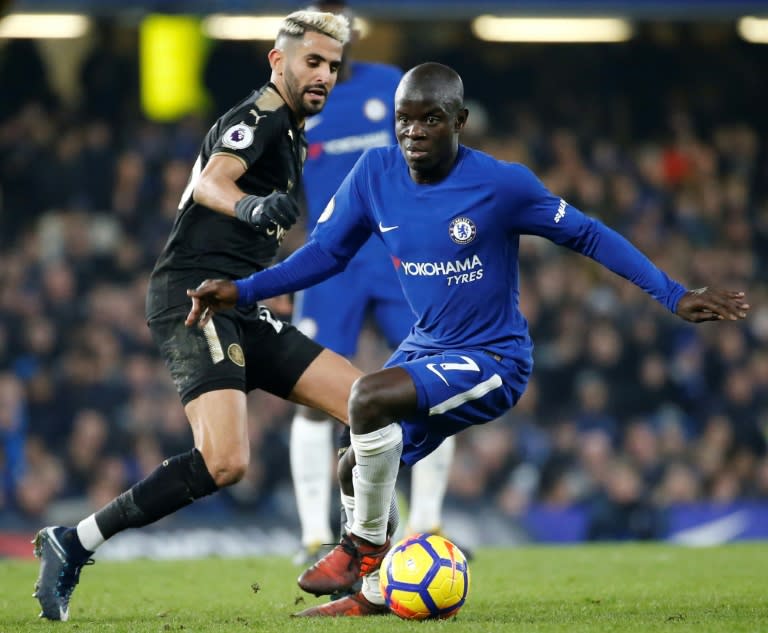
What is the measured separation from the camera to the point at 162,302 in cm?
560

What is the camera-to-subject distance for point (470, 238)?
5156 mm

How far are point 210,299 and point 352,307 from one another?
248 cm

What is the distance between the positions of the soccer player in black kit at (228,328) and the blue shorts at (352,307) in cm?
167

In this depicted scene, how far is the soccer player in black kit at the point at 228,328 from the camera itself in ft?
17.3

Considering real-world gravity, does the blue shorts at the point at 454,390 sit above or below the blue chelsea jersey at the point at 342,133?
below

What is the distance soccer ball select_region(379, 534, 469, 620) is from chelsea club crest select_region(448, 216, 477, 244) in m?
1.18

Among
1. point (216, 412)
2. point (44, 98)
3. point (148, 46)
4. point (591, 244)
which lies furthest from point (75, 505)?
point (591, 244)

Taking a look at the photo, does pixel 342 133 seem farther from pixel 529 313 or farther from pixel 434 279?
pixel 529 313

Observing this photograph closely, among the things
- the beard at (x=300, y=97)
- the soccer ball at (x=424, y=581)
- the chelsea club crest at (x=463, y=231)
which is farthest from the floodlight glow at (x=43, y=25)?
the soccer ball at (x=424, y=581)

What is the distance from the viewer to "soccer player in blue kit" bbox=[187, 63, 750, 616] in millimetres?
A: 5016

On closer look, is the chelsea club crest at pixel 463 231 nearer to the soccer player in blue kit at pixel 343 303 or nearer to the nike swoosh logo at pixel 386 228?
the nike swoosh logo at pixel 386 228

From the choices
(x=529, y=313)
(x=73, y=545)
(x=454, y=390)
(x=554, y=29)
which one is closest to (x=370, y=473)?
(x=454, y=390)

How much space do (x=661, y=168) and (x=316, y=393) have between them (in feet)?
37.5

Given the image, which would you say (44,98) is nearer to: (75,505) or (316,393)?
(75,505)
